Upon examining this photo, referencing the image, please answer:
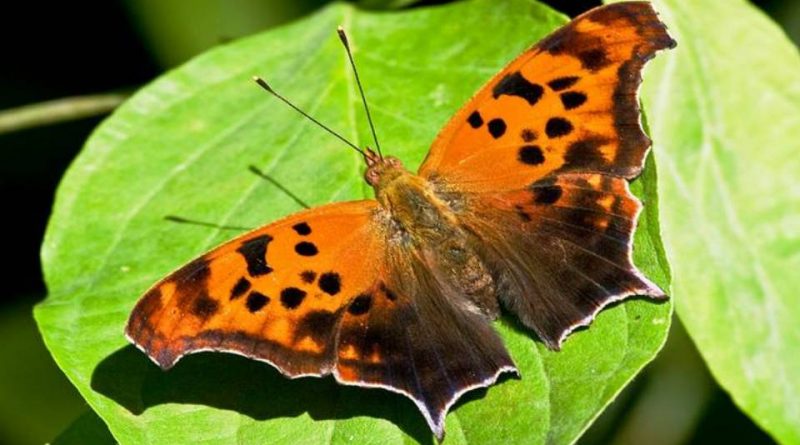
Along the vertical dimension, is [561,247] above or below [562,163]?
below

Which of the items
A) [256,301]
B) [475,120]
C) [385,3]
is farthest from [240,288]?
[385,3]

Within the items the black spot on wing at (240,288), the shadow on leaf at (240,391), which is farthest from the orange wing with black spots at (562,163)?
the black spot on wing at (240,288)

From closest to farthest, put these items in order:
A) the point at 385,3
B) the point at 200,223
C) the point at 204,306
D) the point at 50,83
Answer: the point at 204,306, the point at 200,223, the point at 385,3, the point at 50,83

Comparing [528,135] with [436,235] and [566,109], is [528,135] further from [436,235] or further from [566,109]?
[436,235]

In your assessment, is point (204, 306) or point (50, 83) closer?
point (204, 306)

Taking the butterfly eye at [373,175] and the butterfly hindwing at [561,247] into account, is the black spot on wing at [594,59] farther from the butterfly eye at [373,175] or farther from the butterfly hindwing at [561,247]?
the butterfly eye at [373,175]

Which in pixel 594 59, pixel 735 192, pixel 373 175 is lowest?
pixel 735 192
